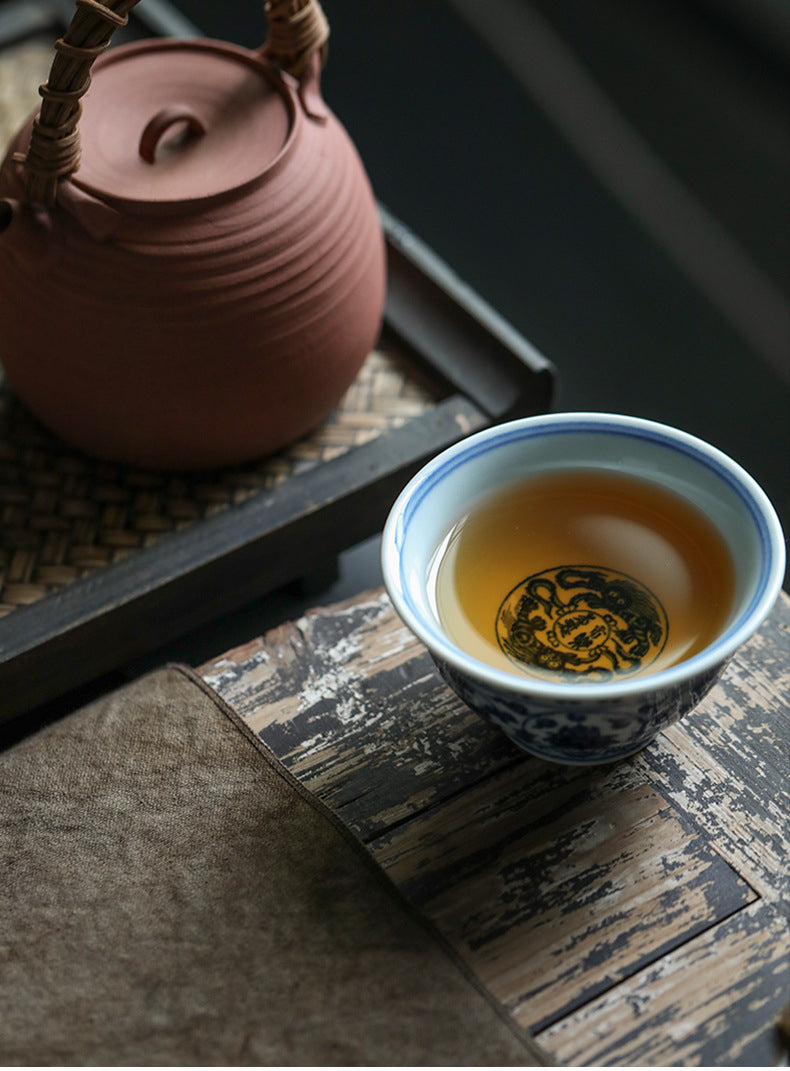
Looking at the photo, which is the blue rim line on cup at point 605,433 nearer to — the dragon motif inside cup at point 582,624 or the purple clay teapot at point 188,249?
the dragon motif inside cup at point 582,624

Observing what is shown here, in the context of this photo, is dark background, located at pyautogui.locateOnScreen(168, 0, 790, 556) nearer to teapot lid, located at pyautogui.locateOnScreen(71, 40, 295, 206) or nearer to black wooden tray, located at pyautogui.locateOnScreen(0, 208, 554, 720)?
black wooden tray, located at pyautogui.locateOnScreen(0, 208, 554, 720)

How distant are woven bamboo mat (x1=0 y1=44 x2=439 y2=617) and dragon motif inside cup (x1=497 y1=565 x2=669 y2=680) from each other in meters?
0.44

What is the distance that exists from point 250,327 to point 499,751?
0.43 metres

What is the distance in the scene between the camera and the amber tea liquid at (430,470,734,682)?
690 millimetres

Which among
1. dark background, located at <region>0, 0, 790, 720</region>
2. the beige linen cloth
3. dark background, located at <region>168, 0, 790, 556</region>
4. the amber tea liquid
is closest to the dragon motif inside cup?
the amber tea liquid

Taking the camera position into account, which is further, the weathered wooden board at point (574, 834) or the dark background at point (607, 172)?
the dark background at point (607, 172)

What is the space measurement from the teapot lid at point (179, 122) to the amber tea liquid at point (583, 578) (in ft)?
1.32

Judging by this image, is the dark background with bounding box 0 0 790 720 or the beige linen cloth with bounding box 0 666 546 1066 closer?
the beige linen cloth with bounding box 0 666 546 1066

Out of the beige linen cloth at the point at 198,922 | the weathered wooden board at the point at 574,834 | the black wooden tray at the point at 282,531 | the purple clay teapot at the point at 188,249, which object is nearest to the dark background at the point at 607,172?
the black wooden tray at the point at 282,531

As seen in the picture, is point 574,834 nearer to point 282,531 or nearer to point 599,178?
point 282,531

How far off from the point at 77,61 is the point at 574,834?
1.98 feet

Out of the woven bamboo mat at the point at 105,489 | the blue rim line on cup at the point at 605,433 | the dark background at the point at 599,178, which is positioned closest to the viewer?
the blue rim line on cup at the point at 605,433

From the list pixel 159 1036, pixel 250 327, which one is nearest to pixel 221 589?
pixel 250 327

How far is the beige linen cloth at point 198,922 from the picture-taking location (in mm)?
628
